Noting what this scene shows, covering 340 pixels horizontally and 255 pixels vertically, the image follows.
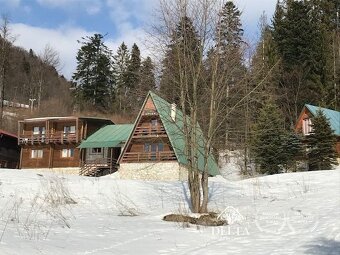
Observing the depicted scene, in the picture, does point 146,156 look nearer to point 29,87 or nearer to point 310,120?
point 310,120

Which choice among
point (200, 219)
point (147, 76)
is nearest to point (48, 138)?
point (147, 76)

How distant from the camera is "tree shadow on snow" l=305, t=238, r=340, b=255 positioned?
27.8 ft

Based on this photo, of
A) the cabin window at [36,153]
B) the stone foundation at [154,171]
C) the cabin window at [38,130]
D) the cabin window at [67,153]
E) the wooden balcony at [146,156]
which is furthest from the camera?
the cabin window at [38,130]

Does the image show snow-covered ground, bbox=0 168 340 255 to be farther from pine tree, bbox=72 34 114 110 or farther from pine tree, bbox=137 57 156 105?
pine tree, bbox=72 34 114 110

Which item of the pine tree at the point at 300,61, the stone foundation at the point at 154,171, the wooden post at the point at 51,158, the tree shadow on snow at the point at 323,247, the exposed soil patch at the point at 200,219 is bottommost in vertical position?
the tree shadow on snow at the point at 323,247

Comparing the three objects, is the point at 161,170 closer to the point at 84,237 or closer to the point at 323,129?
the point at 323,129

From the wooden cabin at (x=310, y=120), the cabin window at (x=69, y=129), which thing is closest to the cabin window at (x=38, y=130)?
the cabin window at (x=69, y=129)

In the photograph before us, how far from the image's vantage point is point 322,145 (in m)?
34.3

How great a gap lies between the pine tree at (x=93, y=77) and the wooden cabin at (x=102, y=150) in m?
23.6

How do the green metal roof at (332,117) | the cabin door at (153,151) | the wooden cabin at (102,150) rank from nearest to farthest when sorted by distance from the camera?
the cabin door at (153,151)
the green metal roof at (332,117)
the wooden cabin at (102,150)

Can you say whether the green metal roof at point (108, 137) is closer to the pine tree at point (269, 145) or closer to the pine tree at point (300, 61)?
the pine tree at point (269, 145)

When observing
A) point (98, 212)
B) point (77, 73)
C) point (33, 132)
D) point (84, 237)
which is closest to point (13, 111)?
point (77, 73)

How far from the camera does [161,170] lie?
3584cm

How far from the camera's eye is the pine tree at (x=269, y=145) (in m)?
34.8
